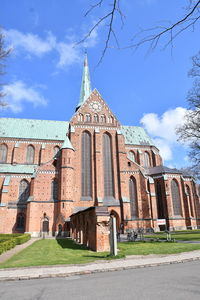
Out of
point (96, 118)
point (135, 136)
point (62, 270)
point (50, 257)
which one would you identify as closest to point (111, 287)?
point (62, 270)

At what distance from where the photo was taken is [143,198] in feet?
114

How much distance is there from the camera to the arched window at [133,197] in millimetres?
34162

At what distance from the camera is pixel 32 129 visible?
4447 centimetres

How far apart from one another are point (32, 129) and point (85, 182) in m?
18.6

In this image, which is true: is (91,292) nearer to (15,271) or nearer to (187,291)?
(187,291)

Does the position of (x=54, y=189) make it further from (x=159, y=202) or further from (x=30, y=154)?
(x=159, y=202)

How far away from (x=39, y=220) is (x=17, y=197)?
6.27m

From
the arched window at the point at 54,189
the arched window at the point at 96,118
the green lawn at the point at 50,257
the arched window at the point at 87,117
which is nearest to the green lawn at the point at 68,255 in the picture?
the green lawn at the point at 50,257

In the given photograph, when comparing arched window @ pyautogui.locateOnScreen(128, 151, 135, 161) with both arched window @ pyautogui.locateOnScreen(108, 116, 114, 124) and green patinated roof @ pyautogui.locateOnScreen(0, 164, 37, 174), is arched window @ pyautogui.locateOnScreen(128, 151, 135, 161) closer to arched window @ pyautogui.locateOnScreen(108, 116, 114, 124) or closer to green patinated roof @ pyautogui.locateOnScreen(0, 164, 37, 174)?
arched window @ pyautogui.locateOnScreen(108, 116, 114, 124)

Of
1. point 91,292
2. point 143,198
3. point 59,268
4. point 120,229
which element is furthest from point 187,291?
point 143,198

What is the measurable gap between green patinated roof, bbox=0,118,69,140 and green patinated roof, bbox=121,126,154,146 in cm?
1413

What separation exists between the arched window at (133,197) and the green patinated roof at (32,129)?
17322 mm

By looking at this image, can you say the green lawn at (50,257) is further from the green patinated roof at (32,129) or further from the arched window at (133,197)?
the green patinated roof at (32,129)

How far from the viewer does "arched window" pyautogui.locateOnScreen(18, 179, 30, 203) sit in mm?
34375
